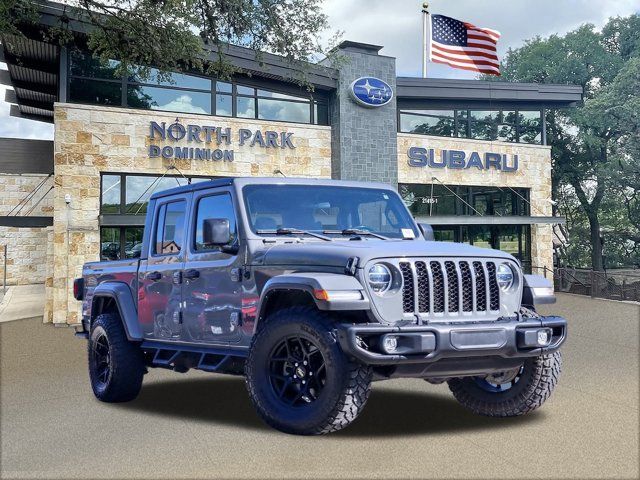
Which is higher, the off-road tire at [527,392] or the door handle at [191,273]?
the door handle at [191,273]

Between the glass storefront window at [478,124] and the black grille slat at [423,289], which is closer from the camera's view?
the black grille slat at [423,289]

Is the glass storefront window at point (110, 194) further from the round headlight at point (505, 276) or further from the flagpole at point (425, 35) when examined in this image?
the round headlight at point (505, 276)

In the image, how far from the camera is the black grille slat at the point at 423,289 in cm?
545

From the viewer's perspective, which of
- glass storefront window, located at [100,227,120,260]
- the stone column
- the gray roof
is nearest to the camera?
the gray roof

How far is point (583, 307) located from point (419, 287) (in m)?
16.8

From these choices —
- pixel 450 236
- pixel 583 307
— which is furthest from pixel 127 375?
pixel 450 236

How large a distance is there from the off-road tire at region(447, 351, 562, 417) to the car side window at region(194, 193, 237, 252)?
8.83 feet

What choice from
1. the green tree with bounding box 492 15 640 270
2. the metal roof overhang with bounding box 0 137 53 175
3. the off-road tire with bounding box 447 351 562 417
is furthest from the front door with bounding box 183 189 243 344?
the green tree with bounding box 492 15 640 270

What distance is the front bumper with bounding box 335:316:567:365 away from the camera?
5059 millimetres

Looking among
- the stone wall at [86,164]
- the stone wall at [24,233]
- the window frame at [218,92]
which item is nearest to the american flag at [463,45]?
the window frame at [218,92]

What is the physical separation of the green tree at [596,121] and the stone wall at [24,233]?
23.9 metres

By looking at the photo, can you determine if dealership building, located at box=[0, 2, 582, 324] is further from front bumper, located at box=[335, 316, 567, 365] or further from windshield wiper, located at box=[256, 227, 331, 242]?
front bumper, located at box=[335, 316, 567, 365]

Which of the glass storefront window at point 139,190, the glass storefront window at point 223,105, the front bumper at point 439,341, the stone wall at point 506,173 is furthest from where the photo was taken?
the stone wall at point 506,173

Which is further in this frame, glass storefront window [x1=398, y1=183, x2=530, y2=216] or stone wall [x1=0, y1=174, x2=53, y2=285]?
stone wall [x1=0, y1=174, x2=53, y2=285]
